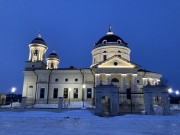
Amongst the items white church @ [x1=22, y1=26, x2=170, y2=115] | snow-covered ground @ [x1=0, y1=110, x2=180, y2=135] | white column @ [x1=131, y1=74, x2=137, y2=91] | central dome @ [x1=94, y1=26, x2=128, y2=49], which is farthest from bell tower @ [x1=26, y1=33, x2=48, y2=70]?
snow-covered ground @ [x1=0, y1=110, x2=180, y2=135]

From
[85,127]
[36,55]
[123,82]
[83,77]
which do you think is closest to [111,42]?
[83,77]

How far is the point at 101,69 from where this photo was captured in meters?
34.3

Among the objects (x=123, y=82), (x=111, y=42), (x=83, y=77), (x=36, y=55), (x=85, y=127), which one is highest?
(x=111, y=42)

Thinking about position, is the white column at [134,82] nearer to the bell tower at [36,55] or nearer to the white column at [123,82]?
the white column at [123,82]

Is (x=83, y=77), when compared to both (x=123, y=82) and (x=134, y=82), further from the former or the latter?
(x=134, y=82)

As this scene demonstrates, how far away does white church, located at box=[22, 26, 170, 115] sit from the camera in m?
34.2

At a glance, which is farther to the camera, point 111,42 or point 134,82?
point 111,42

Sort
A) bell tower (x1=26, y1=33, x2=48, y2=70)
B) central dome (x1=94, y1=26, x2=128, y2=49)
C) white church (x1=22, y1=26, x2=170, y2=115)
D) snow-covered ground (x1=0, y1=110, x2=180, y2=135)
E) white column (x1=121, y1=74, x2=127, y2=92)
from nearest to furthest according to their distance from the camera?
snow-covered ground (x1=0, y1=110, x2=180, y2=135) < white column (x1=121, y1=74, x2=127, y2=92) < white church (x1=22, y1=26, x2=170, y2=115) < bell tower (x1=26, y1=33, x2=48, y2=70) < central dome (x1=94, y1=26, x2=128, y2=49)

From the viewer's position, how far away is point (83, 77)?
37.0 m

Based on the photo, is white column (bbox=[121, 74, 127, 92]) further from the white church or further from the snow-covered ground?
the snow-covered ground

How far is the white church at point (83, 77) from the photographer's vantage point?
34188 millimetres

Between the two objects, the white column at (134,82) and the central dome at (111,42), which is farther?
the central dome at (111,42)

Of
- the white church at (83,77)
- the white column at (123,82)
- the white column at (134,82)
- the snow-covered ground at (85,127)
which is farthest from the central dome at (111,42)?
the snow-covered ground at (85,127)

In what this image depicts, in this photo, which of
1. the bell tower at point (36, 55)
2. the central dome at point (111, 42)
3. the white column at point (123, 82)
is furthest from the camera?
the central dome at point (111, 42)
